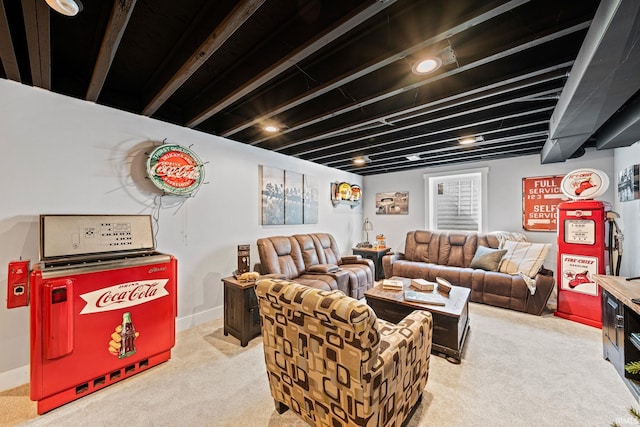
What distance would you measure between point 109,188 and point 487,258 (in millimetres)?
4923

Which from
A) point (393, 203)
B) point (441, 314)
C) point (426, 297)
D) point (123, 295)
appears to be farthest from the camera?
point (393, 203)

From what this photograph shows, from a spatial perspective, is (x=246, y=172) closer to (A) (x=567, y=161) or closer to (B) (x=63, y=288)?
(B) (x=63, y=288)

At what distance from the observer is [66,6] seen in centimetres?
123

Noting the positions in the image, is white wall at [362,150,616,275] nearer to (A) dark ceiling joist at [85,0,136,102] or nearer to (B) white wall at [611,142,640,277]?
(B) white wall at [611,142,640,277]

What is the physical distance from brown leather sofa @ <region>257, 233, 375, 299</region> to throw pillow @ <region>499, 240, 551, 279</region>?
199cm

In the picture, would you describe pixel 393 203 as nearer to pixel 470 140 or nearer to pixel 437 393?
pixel 470 140

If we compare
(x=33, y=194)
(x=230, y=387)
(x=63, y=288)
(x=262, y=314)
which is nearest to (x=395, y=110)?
(x=262, y=314)

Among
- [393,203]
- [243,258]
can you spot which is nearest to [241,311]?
[243,258]

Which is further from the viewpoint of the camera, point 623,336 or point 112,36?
point 623,336

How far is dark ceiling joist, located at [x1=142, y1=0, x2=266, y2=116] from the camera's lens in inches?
48.8

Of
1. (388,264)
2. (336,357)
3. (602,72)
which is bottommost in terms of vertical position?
(388,264)

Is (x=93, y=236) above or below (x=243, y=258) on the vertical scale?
above

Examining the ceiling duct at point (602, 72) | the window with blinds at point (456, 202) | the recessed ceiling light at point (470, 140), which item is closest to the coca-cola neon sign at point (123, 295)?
the ceiling duct at point (602, 72)

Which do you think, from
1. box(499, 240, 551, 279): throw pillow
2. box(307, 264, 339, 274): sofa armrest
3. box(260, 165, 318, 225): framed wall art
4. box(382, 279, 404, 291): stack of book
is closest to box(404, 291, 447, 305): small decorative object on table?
box(382, 279, 404, 291): stack of book
